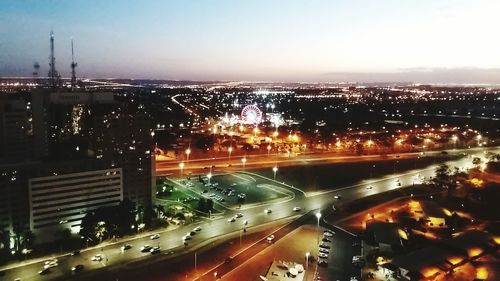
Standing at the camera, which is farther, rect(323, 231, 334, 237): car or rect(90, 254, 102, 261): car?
rect(323, 231, 334, 237): car

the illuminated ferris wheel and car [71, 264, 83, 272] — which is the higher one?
the illuminated ferris wheel

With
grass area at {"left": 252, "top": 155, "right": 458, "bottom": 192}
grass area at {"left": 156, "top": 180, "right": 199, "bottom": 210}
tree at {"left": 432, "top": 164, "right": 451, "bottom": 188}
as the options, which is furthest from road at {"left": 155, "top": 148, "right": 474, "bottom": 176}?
tree at {"left": 432, "top": 164, "right": 451, "bottom": 188}

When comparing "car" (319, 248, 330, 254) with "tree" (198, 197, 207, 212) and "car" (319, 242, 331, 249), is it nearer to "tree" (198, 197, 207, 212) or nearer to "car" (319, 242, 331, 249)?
"car" (319, 242, 331, 249)

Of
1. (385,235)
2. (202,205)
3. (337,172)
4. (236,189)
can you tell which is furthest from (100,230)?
(337,172)

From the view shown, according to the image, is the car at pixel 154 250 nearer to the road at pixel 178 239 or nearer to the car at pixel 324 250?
the road at pixel 178 239

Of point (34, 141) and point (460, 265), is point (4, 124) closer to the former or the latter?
point (34, 141)

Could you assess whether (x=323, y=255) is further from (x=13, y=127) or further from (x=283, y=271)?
(x=13, y=127)
